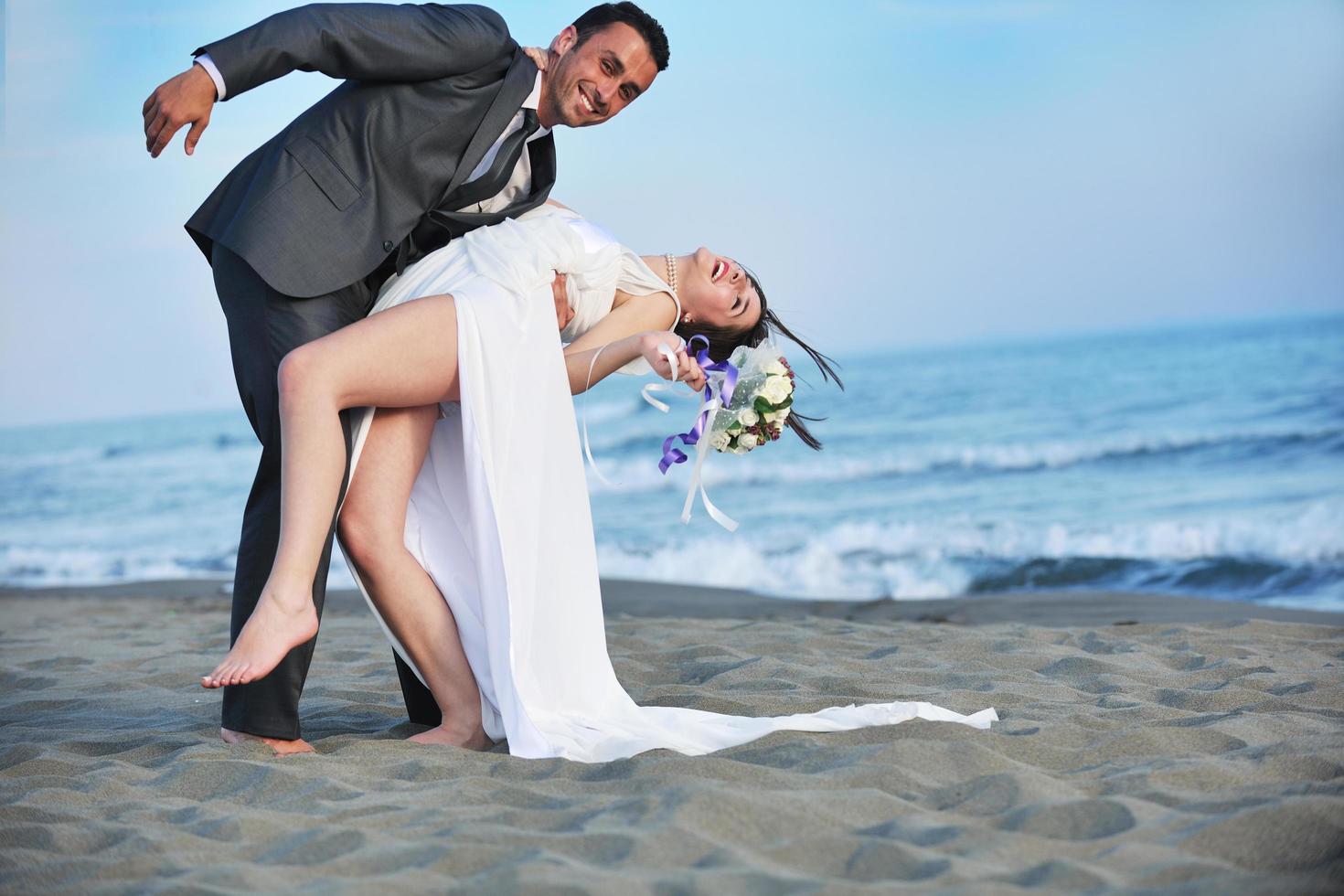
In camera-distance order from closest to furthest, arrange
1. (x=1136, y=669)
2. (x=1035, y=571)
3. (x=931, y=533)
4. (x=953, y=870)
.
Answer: (x=953, y=870) → (x=1136, y=669) → (x=1035, y=571) → (x=931, y=533)

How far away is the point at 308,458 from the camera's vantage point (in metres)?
2.65

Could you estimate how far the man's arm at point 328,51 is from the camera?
2.64m

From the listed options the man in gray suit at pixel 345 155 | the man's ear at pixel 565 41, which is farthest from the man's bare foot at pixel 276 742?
the man's ear at pixel 565 41

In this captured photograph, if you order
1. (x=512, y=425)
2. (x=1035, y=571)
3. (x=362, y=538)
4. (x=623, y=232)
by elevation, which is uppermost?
(x=623, y=232)

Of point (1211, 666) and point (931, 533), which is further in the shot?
point (931, 533)

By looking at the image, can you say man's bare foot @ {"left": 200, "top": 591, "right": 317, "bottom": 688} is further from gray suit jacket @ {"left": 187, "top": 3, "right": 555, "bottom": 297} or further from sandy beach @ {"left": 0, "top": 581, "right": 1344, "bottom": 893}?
gray suit jacket @ {"left": 187, "top": 3, "right": 555, "bottom": 297}

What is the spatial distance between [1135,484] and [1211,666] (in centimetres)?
944

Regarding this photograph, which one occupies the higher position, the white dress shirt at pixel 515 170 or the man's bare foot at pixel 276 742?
the white dress shirt at pixel 515 170

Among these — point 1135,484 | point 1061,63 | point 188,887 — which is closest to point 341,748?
point 188,887

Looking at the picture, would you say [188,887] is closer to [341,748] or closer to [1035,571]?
[341,748]

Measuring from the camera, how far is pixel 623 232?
16.2m

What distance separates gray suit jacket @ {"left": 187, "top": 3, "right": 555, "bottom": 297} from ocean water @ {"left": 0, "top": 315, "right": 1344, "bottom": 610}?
5.89m

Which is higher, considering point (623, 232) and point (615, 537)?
point (623, 232)

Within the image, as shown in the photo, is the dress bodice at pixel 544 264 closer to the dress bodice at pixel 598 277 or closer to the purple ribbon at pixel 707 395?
the dress bodice at pixel 598 277
